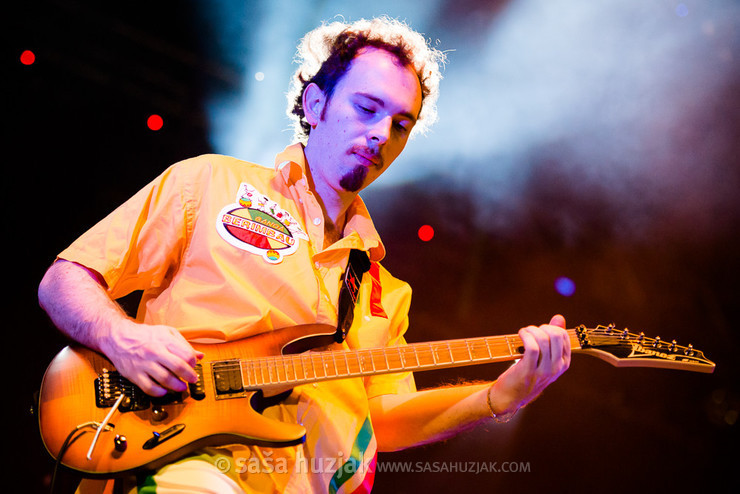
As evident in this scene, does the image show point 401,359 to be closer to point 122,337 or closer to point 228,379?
point 228,379

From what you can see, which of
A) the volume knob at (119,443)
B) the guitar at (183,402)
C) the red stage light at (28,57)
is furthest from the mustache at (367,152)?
the red stage light at (28,57)

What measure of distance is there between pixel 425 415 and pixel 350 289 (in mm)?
727

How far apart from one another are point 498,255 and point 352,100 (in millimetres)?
2360

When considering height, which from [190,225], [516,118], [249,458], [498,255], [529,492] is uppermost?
[516,118]

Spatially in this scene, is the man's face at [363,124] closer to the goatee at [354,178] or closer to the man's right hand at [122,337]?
the goatee at [354,178]

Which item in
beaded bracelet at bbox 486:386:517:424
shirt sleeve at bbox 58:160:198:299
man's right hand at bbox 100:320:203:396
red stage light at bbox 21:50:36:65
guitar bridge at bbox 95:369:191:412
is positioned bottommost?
guitar bridge at bbox 95:369:191:412

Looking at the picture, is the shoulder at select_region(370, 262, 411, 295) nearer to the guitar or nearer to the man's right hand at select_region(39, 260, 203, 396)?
the guitar

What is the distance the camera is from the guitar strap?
250 centimetres

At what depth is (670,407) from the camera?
15.1 feet

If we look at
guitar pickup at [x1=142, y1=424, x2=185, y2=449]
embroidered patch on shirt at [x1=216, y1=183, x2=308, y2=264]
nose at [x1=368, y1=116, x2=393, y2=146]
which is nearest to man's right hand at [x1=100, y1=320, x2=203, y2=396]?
guitar pickup at [x1=142, y1=424, x2=185, y2=449]

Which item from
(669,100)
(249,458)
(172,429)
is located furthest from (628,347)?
(669,100)

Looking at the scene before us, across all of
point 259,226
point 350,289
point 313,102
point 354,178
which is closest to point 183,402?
point 259,226

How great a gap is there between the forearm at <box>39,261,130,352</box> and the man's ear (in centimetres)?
152

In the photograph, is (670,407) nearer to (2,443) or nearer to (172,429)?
(172,429)
